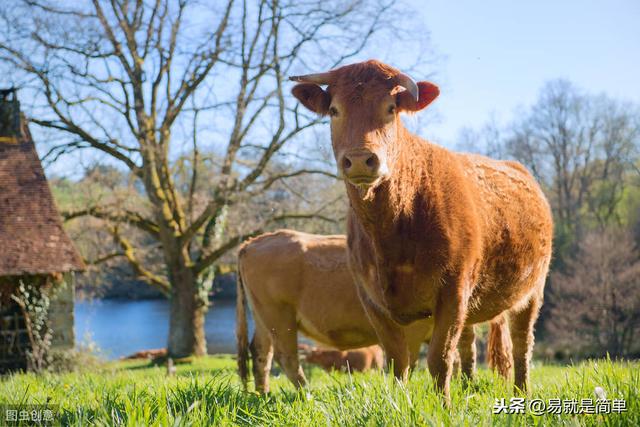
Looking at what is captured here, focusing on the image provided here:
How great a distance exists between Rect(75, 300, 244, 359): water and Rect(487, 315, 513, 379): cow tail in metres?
22.1

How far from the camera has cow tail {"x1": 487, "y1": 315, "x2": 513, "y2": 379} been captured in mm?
5202

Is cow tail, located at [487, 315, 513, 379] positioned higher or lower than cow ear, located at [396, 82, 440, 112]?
lower

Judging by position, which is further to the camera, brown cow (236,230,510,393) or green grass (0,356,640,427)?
brown cow (236,230,510,393)

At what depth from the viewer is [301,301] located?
23.6ft

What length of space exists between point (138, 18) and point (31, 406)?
18.2 m

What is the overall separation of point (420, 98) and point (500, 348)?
7.95ft

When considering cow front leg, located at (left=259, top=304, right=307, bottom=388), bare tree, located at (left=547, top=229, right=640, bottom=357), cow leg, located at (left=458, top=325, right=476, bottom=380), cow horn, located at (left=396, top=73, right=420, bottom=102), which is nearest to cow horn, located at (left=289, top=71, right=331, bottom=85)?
cow horn, located at (left=396, top=73, right=420, bottom=102)

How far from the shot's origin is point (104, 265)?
76.5 feet

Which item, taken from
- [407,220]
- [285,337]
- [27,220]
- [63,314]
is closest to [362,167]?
[407,220]

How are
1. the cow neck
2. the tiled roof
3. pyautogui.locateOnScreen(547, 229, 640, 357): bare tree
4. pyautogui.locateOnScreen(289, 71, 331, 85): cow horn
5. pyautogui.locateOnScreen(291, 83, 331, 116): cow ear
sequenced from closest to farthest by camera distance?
the cow neck
pyautogui.locateOnScreen(289, 71, 331, 85): cow horn
pyautogui.locateOnScreen(291, 83, 331, 116): cow ear
the tiled roof
pyautogui.locateOnScreen(547, 229, 640, 357): bare tree

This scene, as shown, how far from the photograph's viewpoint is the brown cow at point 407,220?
362cm

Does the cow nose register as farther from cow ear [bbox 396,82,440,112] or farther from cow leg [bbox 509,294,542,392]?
cow leg [bbox 509,294,542,392]

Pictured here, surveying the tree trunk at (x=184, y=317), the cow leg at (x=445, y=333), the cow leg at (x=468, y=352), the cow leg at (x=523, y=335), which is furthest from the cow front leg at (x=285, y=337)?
the tree trunk at (x=184, y=317)

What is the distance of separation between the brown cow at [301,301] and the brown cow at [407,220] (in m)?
2.89
